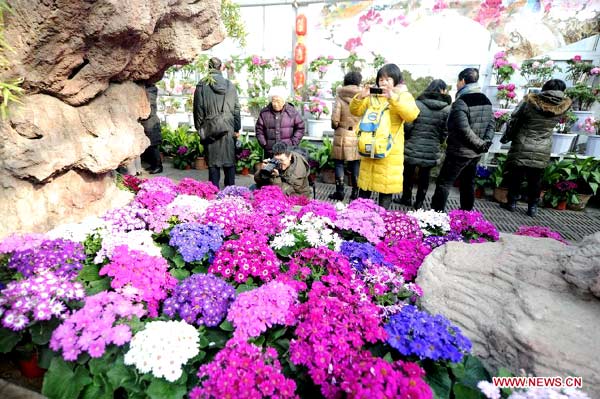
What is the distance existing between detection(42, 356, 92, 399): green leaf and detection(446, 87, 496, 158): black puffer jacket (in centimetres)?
446

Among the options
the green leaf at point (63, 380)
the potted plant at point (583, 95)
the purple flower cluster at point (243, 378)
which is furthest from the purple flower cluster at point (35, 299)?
the potted plant at point (583, 95)

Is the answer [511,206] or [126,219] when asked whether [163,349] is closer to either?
[126,219]

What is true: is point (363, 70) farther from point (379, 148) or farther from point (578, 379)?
point (578, 379)

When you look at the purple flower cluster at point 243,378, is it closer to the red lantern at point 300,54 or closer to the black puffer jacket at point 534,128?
the black puffer jacket at point 534,128

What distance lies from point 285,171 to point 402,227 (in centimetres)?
152

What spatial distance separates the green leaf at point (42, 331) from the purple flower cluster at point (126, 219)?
2.99 ft

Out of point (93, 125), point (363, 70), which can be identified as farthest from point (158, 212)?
point (363, 70)

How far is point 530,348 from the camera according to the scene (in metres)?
1.56

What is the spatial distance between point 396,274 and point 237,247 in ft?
3.64

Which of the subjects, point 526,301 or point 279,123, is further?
point 279,123

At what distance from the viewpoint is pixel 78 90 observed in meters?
2.69

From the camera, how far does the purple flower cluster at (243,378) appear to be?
141cm

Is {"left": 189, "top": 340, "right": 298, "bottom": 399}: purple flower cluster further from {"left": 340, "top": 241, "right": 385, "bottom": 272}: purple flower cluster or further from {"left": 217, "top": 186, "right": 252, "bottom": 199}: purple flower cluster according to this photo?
{"left": 217, "top": 186, "right": 252, "bottom": 199}: purple flower cluster

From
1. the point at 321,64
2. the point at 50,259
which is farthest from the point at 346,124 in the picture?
the point at 50,259
